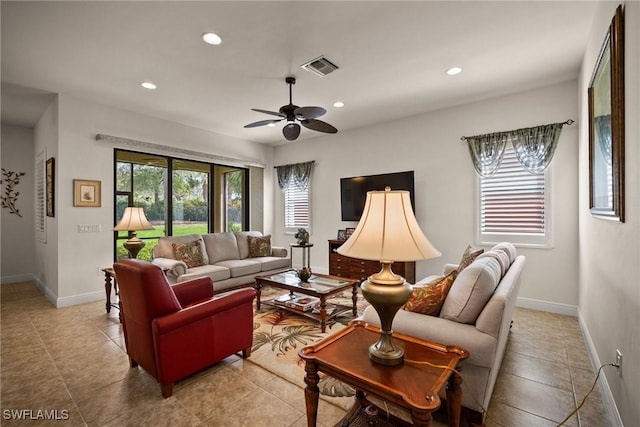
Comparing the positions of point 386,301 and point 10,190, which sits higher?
point 10,190

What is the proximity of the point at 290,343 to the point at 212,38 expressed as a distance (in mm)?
2917

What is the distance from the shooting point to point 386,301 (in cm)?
135

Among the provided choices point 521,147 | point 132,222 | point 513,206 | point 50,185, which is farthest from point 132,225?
point 521,147

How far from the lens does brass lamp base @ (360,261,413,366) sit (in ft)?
4.44

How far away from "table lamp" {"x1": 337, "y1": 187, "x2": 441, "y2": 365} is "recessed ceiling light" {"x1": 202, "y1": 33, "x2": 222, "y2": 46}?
223 centimetres

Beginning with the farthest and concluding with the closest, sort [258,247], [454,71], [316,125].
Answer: [258,247] → [316,125] → [454,71]

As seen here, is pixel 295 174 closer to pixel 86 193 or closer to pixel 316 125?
pixel 316 125

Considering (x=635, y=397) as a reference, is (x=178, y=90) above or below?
above

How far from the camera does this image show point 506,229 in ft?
12.9

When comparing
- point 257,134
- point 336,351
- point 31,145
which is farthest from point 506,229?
point 31,145

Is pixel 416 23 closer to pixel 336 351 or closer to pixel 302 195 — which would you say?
pixel 336 351

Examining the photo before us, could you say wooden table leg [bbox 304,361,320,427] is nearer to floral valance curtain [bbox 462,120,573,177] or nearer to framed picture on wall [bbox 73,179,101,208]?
floral valance curtain [bbox 462,120,573,177]

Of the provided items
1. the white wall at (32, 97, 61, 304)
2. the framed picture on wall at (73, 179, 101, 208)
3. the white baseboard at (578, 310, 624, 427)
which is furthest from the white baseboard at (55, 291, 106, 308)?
the white baseboard at (578, 310, 624, 427)

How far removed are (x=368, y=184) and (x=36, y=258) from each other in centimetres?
599
